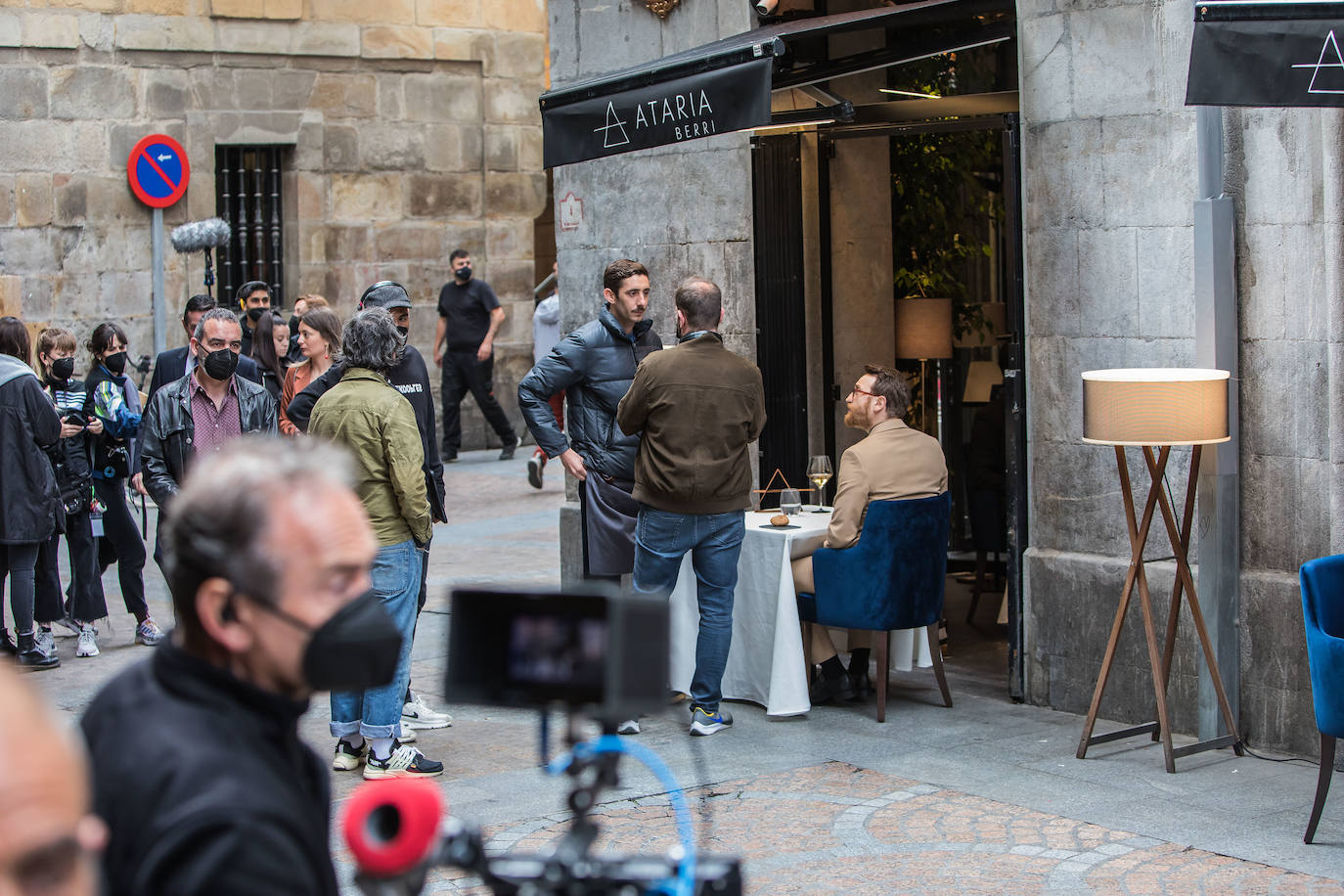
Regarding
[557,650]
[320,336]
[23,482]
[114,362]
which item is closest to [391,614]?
[320,336]

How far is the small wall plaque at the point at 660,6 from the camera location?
833 centimetres

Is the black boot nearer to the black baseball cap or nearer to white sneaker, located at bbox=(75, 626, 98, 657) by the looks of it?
Answer: white sneaker, located at bbox=(75, 626, 98, 657)

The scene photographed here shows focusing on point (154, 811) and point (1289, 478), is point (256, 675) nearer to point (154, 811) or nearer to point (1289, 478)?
point (154, 811)

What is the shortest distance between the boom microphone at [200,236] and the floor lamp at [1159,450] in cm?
958

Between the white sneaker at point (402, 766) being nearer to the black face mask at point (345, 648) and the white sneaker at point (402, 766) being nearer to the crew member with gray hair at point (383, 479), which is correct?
the crew member with gray hair at point (383, 479)

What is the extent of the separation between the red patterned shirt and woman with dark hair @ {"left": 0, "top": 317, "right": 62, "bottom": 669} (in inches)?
38.2

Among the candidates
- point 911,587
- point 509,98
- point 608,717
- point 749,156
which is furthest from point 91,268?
point 608,717

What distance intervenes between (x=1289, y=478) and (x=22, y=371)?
5.59 meters

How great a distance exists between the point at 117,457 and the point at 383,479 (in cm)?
289

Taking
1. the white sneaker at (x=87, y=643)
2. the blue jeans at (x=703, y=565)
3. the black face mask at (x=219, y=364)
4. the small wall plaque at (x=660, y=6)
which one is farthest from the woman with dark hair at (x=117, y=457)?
the small wall plaque at (x=660, y=6)

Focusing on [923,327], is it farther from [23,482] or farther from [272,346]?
[23,482]

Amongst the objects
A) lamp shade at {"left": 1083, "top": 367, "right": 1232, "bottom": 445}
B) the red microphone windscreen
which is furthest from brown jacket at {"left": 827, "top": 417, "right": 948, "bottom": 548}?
the red microphone windscreen

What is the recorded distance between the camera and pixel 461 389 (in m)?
15.5

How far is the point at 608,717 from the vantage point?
87.0 inches
